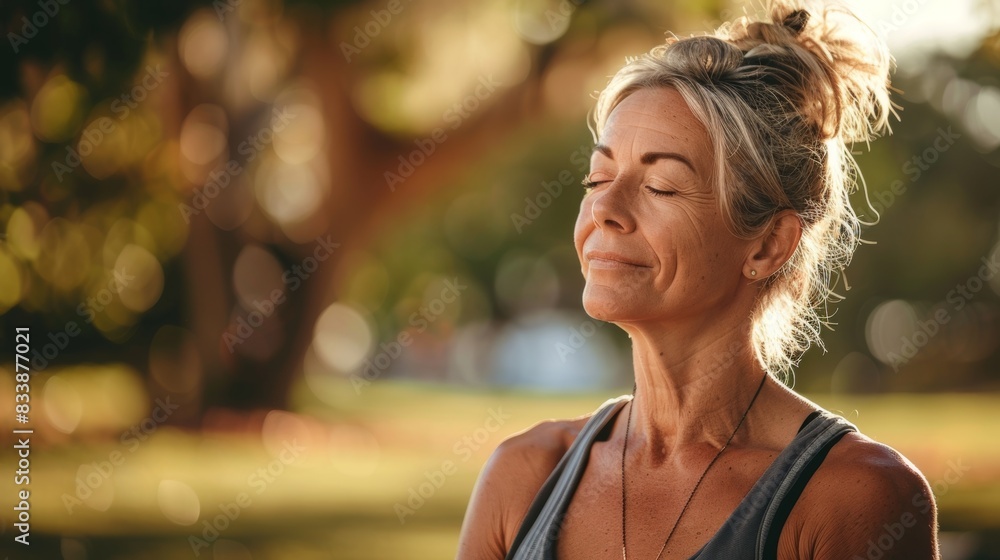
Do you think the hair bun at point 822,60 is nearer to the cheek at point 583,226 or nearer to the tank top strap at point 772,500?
the cheek at point 583,226

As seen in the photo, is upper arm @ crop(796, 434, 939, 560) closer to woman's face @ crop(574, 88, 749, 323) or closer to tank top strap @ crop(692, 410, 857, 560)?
tank top strap @ crop(692, 410, 857, 560)

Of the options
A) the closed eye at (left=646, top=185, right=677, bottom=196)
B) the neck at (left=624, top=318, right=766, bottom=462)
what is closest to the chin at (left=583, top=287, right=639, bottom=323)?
A: the neck at (left=624, top=318, right=766, bottom=462)

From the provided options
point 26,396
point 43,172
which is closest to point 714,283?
point 43,172

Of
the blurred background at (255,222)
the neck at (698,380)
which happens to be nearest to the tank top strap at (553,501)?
the neck at (698,380)

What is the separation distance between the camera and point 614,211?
8.02ft

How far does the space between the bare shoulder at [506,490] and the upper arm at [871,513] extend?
701 millimetres

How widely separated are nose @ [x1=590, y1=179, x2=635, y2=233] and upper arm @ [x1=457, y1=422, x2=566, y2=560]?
597 millimetres

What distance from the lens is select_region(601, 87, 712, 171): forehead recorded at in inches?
96.2

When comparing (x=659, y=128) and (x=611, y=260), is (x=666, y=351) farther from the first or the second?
(x=659, y=128)

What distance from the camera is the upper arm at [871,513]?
2.09 meters

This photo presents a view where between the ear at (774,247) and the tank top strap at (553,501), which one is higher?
the ear at (774,247)

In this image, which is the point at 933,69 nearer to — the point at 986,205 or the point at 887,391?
the point at 986,205

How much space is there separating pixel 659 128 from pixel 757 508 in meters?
0.87

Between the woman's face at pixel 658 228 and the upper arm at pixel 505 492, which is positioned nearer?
the woman's face at pixel 658 228
